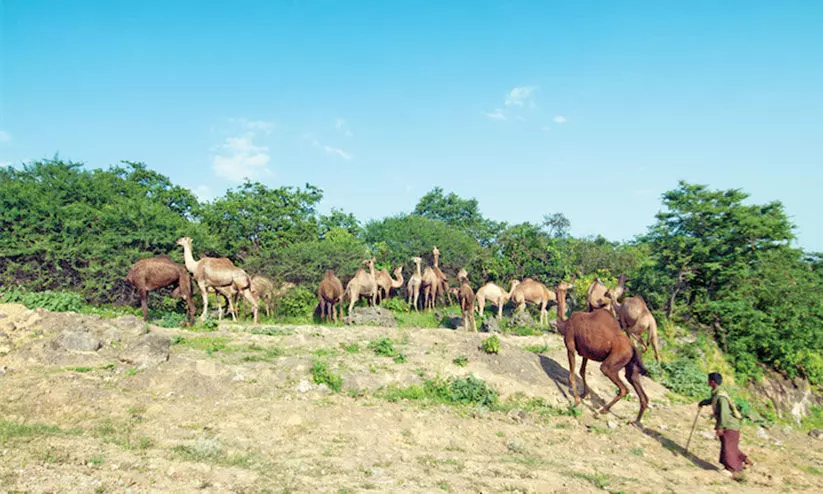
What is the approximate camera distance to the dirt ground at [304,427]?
6645mm

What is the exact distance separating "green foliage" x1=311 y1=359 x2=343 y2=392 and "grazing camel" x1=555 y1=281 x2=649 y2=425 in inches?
221

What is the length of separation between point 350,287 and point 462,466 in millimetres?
13879

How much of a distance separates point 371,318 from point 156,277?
7.81 meters

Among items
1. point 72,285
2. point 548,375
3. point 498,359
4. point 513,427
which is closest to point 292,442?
point 513,427

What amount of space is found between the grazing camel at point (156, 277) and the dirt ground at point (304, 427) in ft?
7.18

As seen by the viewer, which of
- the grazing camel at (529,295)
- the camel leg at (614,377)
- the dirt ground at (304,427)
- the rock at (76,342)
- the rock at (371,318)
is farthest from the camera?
the grazing camel at (529,295)

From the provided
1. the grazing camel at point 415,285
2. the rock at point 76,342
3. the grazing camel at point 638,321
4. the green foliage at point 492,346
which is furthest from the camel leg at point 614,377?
the grazing camel at point 415,285

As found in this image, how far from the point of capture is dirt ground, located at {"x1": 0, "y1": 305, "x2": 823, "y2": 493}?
21.8ft

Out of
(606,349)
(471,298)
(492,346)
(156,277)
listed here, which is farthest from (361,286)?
(606,349)

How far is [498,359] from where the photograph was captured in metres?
13.3

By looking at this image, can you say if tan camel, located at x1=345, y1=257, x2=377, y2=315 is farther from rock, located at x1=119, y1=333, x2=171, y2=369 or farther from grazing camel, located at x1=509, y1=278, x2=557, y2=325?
rock, located at x1=119, y1=333, x2=171, y2=369

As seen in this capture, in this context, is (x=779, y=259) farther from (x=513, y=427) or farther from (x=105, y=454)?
(x=105, y=454)

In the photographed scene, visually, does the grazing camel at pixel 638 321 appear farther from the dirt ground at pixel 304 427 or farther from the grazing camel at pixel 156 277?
the grazing camel at pixel 156 277

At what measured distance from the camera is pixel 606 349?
448 inches
